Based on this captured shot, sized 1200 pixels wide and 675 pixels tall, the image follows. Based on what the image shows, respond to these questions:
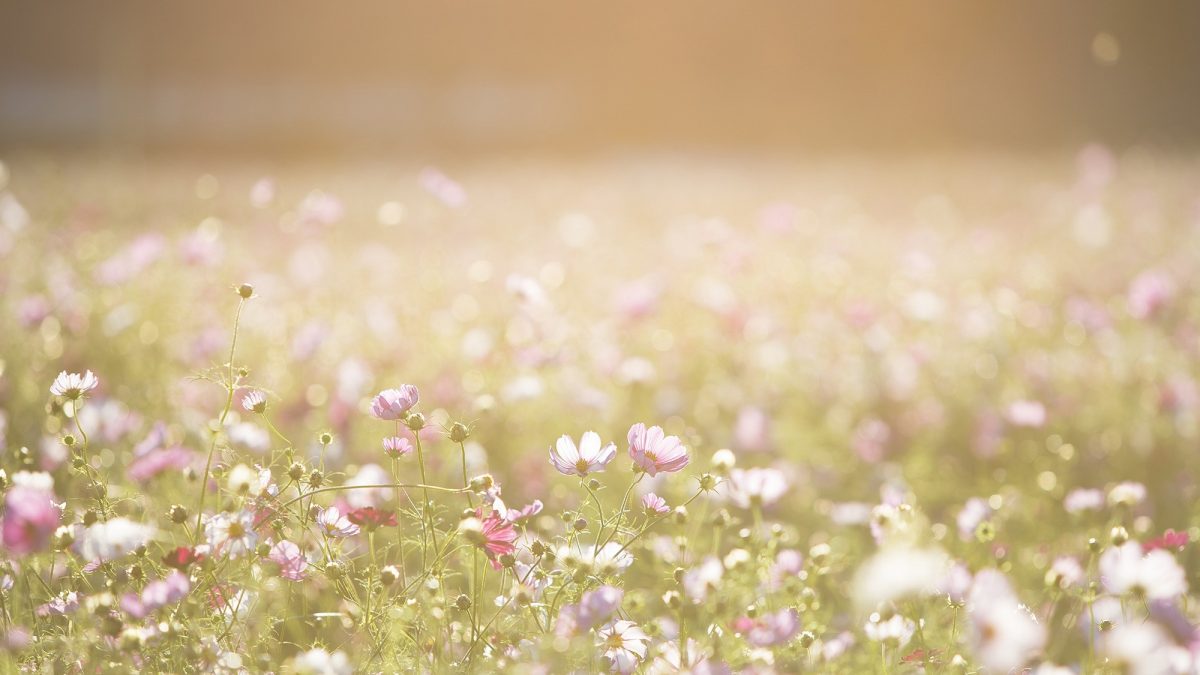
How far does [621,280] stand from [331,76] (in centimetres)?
1341

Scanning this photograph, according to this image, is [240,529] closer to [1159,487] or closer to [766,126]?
[1159,487]

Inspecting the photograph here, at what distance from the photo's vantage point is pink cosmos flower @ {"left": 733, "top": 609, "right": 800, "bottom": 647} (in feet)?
3.15

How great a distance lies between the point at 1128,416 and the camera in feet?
7.04

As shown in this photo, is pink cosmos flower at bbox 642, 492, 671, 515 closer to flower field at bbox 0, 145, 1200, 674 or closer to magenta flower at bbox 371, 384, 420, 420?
flower field at bbox 0, 145, 1200, 674

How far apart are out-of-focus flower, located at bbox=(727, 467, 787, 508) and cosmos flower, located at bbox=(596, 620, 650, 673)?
25 cm

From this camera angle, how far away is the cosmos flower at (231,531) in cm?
96

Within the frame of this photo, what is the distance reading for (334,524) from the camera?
1.03 metres

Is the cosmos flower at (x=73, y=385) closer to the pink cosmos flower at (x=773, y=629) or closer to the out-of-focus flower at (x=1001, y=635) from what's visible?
the pink cosmos flower at (x=773, y=629)

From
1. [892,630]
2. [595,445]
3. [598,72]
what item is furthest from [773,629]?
[598,72]

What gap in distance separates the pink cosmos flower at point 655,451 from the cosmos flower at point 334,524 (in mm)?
283

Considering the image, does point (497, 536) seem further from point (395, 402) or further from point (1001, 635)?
point (1001, 635)

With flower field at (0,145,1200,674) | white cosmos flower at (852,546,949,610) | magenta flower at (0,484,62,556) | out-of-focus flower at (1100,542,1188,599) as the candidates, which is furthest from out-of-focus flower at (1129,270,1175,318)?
magenta flower at (0,484,62,556)

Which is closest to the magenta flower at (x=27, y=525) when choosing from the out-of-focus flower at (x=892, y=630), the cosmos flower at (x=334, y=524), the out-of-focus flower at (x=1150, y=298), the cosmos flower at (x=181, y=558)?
the cosmos flower at (x=181, y=558)

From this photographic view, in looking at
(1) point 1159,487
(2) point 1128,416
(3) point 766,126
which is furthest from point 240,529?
(3) point 766,126
